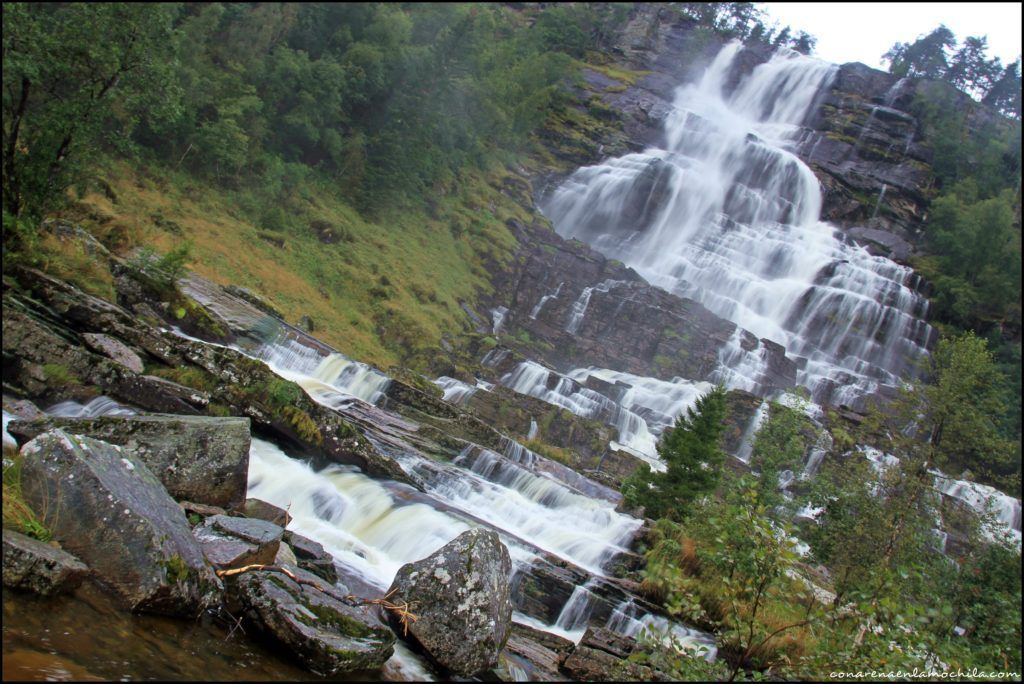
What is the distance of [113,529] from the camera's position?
20.4ft

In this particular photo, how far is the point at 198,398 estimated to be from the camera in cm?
1323

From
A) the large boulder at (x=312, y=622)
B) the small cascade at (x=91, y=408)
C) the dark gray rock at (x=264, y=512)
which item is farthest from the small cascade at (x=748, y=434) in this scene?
the large boulder at (x=312, y=622)

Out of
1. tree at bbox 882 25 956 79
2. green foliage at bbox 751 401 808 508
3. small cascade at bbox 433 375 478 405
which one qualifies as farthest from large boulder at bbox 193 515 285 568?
tree at bbox 882 25 956 79

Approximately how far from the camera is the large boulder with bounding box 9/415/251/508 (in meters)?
9.44

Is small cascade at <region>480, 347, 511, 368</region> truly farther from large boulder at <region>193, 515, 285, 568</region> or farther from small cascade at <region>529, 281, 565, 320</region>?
large boulder at <region>193, 515, 285, 568</region>

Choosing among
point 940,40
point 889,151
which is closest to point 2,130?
point 889,151

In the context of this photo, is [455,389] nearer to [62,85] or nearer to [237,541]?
[62,85]

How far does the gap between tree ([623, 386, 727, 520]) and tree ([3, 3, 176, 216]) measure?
53.7 feet

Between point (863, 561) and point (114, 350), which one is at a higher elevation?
point (863, 561)

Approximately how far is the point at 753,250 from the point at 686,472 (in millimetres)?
37630

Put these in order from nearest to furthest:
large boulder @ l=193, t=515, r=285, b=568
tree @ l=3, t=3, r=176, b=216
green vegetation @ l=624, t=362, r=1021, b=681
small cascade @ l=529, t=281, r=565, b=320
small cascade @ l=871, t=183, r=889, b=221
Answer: green vegetation @ l=624, t=362, r=1021, b=681 → large boulder @ l=193, t=515, r=285, b=568 → tree @ l=3, t=3, r=176, b=216 → small cascade @ l=529, t=281, r=565, b=320 → small cascade @ l=871, t=183, r=889, b=221

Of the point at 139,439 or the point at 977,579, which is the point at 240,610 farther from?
the point at 977,579

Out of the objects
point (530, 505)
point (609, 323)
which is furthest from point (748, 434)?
point (530, 505)

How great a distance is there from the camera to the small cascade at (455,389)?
90.3ft
